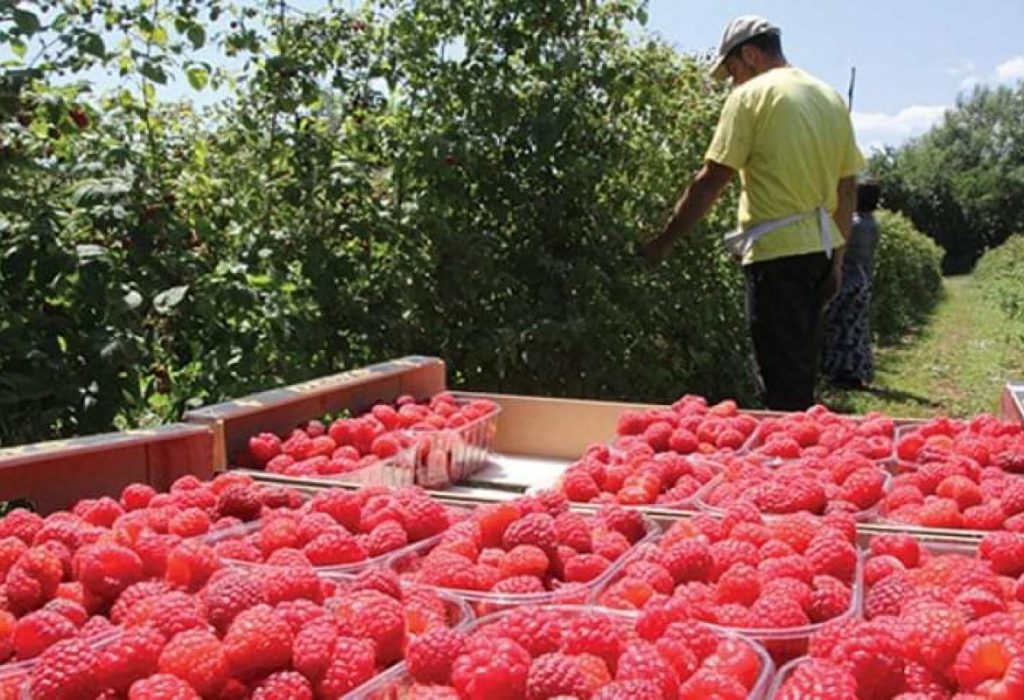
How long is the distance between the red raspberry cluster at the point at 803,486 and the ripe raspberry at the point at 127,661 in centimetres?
96

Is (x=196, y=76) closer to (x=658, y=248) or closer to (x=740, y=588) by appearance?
(x=658, y=248)

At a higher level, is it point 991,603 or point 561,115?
point 561,115

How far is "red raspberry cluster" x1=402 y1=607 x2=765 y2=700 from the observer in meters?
0.99

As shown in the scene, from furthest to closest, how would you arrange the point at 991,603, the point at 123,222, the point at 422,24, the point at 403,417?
the point at 422,24, the point at 123,222, the point at 403,417, the point at 991,603

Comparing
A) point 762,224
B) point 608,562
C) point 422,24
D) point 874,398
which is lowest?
point 874,398

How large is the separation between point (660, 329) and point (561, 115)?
3.89ft

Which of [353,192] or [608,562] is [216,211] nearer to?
[353,192]

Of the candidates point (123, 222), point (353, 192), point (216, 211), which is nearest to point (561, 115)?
point (353, 192)

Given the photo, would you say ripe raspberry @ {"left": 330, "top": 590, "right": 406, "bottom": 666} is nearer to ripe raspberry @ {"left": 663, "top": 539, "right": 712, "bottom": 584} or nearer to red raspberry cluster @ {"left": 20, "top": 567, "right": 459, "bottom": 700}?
red raspberry cluster @ {"left": 20, "top": 567, "right": 459, "bottom": 700}

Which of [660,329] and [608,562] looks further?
[660,329]

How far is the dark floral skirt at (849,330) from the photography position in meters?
8.28

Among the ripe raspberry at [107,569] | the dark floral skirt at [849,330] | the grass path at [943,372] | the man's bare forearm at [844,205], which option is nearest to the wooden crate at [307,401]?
the ripe raspberry at [107,569]

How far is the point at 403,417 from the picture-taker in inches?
99.5

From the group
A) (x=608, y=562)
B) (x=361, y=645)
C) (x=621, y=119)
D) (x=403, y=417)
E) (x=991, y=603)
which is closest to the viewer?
(x=361, y=645)
